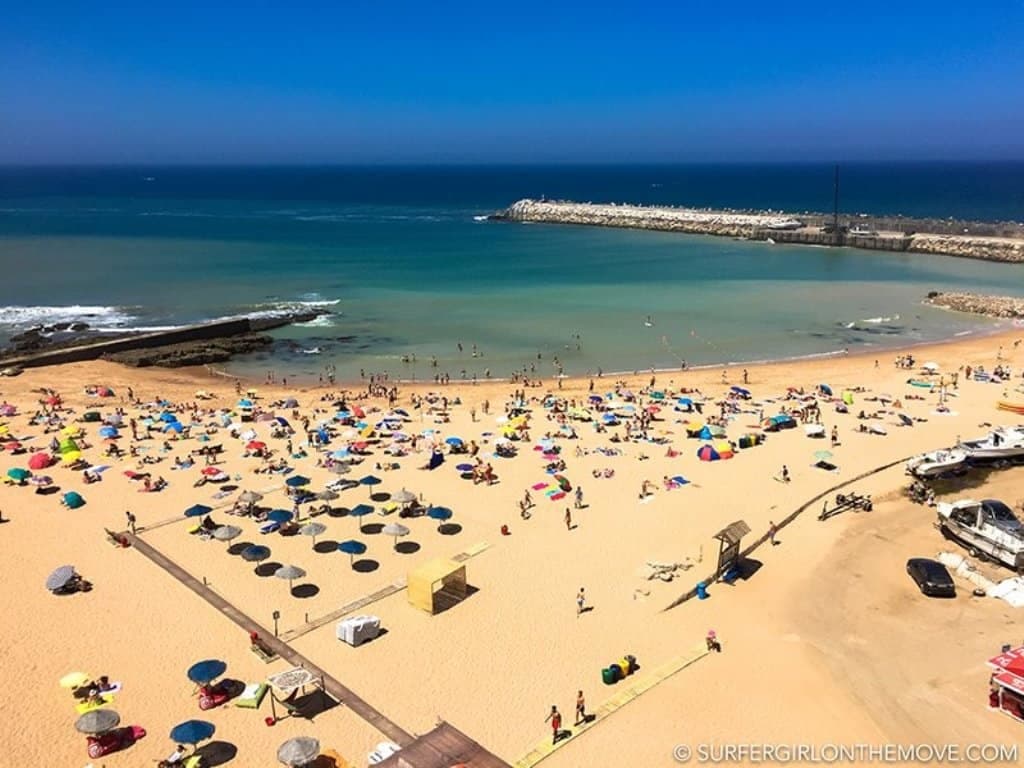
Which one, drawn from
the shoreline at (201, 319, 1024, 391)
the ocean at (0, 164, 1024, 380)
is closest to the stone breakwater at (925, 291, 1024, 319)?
the ocean at (0, 164, 1024, 380)

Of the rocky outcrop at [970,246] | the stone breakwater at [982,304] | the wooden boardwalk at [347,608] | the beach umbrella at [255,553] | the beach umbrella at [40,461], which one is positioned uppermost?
the rocky outcrop at [970,246]

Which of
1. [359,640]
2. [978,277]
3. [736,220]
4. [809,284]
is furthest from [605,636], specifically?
[736,220]

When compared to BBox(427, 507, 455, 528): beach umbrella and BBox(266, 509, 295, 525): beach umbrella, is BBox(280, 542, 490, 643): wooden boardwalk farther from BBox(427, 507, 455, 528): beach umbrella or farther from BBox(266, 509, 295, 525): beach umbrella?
BBox(266, 509, 295, 525): beach umbrella

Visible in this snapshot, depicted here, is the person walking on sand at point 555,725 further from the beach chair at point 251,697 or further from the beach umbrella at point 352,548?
the beach umbrella at point 352,548

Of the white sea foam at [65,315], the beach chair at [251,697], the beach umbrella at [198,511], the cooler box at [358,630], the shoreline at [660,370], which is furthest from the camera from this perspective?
the white sea foam at [65,315]

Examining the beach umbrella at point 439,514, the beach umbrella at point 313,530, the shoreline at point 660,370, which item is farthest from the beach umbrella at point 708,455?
the beach umbrella at point 313,530

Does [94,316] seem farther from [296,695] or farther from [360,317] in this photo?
[296,695]

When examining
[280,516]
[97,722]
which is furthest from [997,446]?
[97,722]
